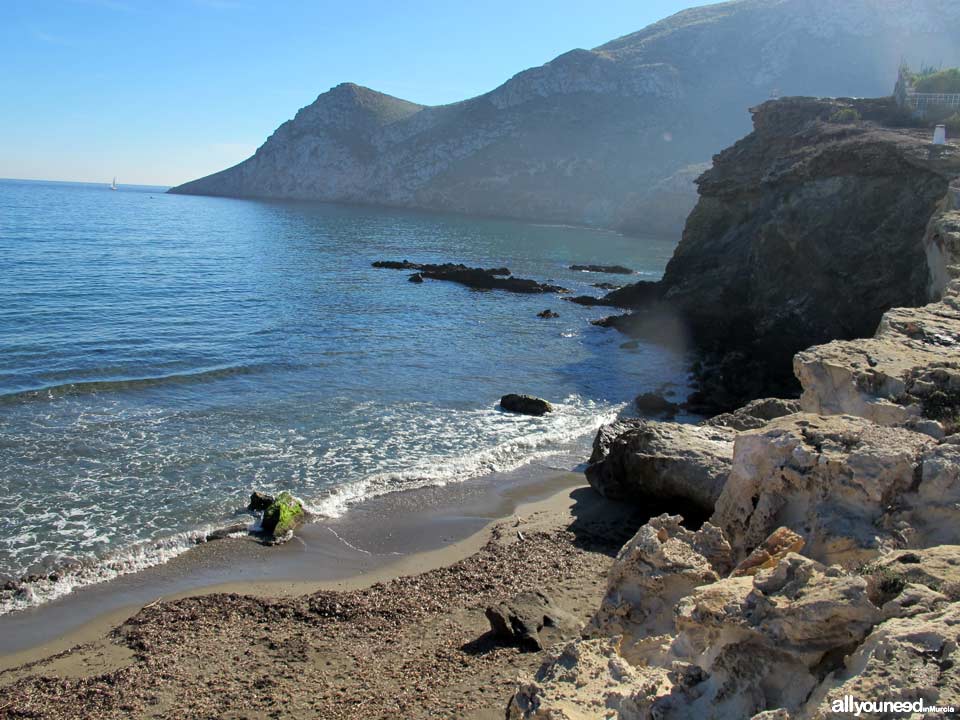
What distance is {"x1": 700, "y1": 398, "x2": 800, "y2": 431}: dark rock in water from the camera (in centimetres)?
1598

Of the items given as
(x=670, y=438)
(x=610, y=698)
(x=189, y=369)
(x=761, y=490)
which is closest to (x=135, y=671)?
(x=610, y=698)

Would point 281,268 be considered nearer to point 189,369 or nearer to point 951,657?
point 189,369

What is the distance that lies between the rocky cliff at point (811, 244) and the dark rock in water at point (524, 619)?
15.5 metres

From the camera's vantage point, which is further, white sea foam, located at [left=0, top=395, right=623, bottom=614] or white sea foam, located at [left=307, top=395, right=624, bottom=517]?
white sea foam, located at [left=307, top=395, right=624, bottom=517]

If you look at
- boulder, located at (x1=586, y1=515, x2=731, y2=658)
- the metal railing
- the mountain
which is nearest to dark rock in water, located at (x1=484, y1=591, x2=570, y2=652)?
boulder, located at (x1=586, y1=515, x2=731, y2=658)

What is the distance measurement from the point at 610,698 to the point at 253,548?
10080mm

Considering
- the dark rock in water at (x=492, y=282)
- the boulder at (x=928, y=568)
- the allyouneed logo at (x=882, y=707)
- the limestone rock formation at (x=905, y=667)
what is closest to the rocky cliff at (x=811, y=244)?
the dark rock in water at (x=492, y=282)

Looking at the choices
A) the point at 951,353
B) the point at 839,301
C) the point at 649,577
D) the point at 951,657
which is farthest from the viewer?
the point at 839,301

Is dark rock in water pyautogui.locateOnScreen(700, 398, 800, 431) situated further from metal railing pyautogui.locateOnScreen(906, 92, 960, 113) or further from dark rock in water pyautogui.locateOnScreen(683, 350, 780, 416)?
metal railing pyautogui.locateOnScreen(906, 92, 960, 113)

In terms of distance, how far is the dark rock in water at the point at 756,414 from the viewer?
1598 centimetres

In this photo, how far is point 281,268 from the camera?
57.5m

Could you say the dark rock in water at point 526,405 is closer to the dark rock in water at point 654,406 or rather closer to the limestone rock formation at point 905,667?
the dark rock in water at point 654,406

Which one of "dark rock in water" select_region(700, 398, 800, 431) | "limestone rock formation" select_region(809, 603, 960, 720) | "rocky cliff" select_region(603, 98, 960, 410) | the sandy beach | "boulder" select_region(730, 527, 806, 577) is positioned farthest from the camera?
"rocky cliff" select_region(603, 98, 960, 410)

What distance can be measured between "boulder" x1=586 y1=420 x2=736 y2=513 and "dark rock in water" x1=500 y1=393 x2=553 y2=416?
613cm
